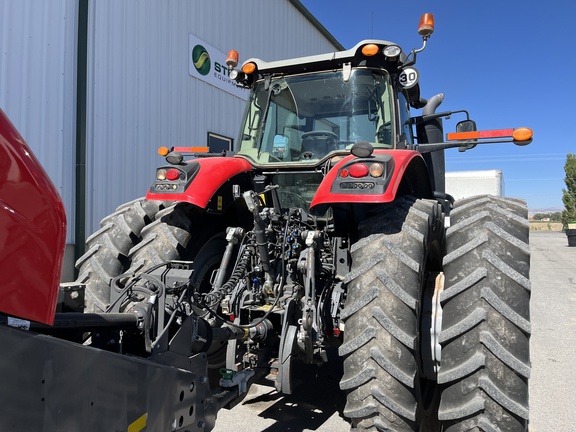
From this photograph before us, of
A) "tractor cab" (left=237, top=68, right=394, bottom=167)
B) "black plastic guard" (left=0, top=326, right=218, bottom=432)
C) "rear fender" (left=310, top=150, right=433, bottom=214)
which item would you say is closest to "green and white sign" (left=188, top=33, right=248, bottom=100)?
"tractor cab" (left=237, top=68, right=394, bottom=167)

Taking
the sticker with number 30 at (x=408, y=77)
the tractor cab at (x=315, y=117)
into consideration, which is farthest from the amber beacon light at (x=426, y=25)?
the tractor cab at (x=315, y=117)

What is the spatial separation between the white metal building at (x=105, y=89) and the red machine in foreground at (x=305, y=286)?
2996 mm

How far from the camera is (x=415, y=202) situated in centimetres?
292

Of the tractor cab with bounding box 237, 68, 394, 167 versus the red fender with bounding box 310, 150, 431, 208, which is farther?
the tractor cab with bounding box 237, 68, 394, 167

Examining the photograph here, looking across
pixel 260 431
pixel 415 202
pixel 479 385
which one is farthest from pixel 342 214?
pixel 260 431

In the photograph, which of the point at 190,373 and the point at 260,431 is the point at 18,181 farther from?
the point at 260,431

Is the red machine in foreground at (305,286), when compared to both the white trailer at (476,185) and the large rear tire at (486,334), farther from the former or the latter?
the white trailer at (476,185)

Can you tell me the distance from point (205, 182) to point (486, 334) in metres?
1.96

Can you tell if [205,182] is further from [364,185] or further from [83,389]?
[83,389]

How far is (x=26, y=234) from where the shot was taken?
121cm

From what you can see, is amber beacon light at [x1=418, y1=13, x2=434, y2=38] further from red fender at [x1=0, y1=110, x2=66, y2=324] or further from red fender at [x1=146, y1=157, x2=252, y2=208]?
red fender at [x1=0, y1=110, x2=66, y2=324]

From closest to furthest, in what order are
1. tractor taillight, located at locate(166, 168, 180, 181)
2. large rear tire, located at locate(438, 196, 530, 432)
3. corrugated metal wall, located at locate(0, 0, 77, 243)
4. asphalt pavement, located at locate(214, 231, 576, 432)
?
large rear tire, located at locate(438, 196, 530, 432)
tractor taillight, located at locate(166, 168, 180, 181)
asphalt pavement, located at locate(214, 231, 576, 432)
corrugated metal wall, located at locate(0, 0, 77, 243)

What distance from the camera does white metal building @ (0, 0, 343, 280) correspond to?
578 centimetres

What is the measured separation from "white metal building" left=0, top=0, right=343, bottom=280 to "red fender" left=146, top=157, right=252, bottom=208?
354cm
